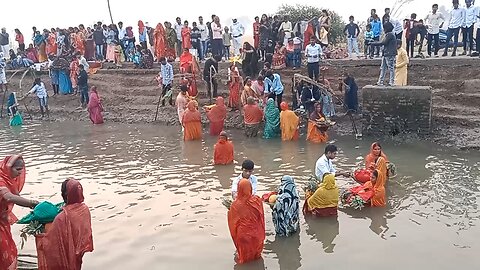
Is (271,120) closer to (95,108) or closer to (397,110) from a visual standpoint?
(397,110)

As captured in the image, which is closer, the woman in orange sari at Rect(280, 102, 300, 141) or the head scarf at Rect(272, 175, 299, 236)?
the head scarf at Rect(272, 175, 299, 236)

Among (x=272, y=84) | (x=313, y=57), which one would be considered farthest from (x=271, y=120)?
(x=313, y=57)

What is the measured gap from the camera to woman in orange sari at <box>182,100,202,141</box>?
46.9ft

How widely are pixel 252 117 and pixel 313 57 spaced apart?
2.92 metres

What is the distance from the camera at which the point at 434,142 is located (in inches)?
516

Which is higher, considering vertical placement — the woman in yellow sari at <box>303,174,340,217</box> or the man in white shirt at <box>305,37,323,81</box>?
the man in white shirt at <box>305,37,323,81</box>

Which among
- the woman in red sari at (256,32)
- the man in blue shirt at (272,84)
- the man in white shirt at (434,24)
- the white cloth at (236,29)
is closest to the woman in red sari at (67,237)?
the man in blue shirt at (272,84)

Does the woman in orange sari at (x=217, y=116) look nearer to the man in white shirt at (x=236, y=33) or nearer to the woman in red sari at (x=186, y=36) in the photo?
the woman in red sari at (x=186, y=36)

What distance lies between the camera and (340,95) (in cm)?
1616

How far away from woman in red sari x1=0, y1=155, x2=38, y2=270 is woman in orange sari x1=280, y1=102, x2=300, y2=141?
8573mm

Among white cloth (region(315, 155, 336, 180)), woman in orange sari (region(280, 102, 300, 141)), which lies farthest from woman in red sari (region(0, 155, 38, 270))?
woman in orange sari (region(280, 102, 300, 141))

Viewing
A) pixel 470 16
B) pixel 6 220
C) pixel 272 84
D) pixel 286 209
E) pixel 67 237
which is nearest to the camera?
pixel 67 237

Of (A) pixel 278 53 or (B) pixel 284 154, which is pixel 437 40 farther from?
(B) pixel 284 154

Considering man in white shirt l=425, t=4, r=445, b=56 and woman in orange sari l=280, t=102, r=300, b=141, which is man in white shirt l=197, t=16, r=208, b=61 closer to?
woman in orange sari l=280, t=102, r=300, b=141
